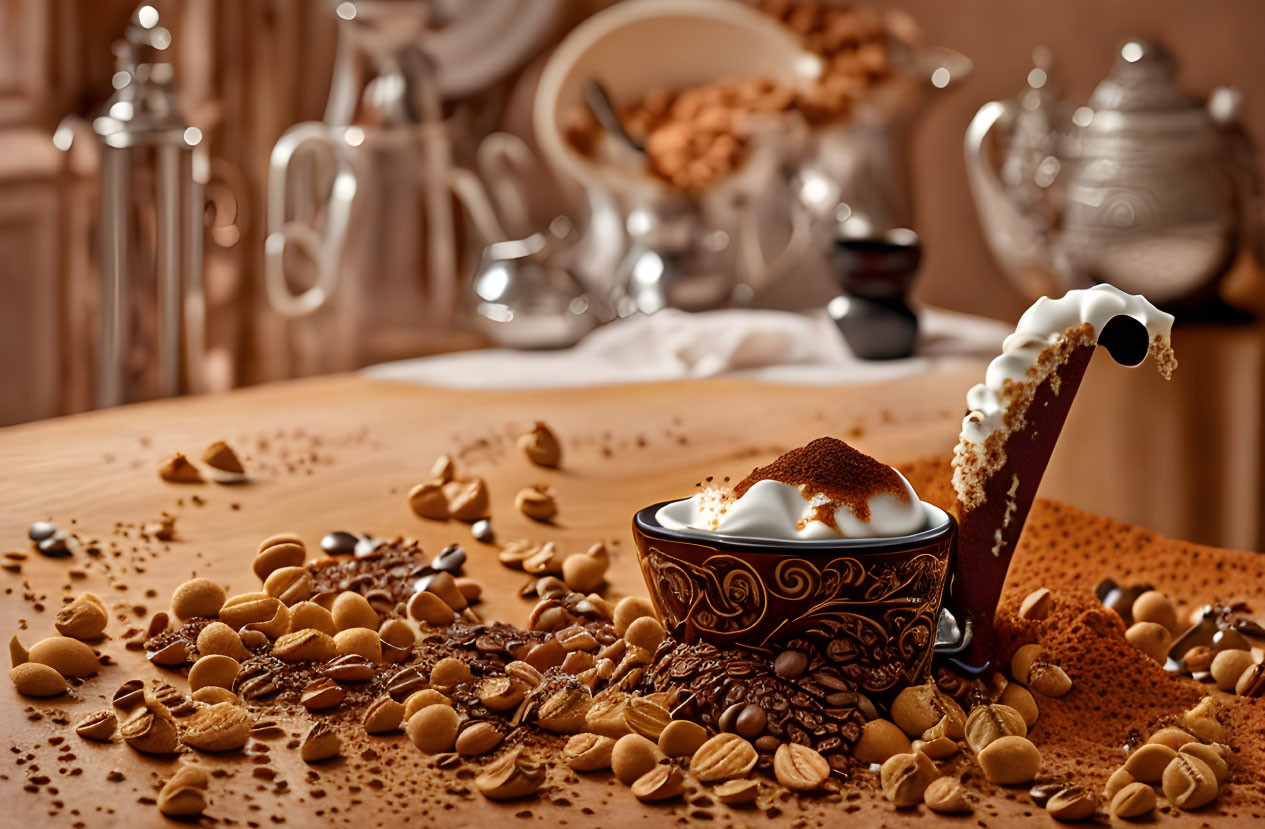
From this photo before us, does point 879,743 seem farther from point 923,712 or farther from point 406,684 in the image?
point 406,684

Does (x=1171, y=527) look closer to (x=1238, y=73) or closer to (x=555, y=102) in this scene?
(x=1238, y=73)

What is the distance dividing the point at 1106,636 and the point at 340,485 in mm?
571

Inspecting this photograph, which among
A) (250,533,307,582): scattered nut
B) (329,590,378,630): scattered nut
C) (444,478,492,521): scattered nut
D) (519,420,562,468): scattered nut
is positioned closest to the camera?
(329,590,378,630): scattered nut

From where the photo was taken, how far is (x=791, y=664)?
624 mm

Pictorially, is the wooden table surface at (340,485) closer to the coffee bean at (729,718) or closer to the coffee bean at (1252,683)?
the coffee bean at (729,718)

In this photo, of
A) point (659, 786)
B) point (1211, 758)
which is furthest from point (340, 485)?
point (1211, 758)

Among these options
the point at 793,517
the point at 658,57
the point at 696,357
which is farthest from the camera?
the point at 658,57

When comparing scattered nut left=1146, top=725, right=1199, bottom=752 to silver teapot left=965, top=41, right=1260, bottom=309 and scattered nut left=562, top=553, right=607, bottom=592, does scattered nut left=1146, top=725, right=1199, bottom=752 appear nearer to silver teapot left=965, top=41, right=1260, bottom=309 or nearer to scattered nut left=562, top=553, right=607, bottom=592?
scattered nut left=562, top=553, right=607, bottom=592

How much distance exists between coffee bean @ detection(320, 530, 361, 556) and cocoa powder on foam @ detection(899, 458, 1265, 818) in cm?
38

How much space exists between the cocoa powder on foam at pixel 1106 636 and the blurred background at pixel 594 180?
1.93 feet

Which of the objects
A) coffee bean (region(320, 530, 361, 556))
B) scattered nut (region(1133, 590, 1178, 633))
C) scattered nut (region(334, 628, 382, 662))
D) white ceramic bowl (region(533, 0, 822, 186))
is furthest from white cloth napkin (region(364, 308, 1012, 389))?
scattered nut (region(334, 628, 382, 662))

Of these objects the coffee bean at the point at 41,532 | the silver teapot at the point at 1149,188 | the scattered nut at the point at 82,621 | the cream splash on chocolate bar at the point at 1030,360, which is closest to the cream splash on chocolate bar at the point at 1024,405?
the cream splash on chocolate bar at the point at 1030,360

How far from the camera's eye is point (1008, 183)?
1.70 meters

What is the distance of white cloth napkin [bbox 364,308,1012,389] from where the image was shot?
1.49 meters
